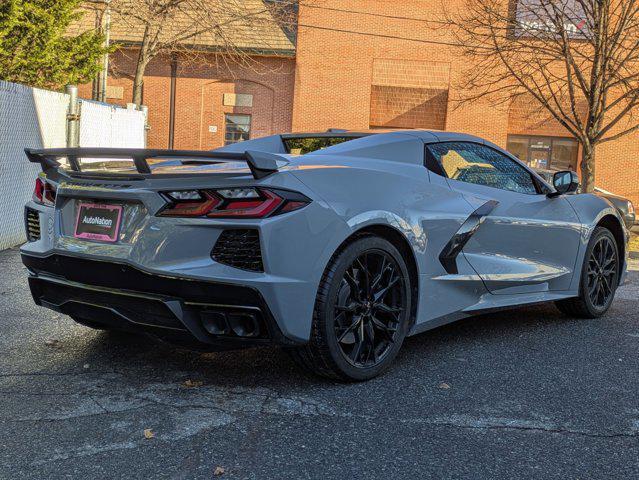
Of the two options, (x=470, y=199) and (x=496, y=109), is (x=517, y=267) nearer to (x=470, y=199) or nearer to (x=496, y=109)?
(x=470, y=199)

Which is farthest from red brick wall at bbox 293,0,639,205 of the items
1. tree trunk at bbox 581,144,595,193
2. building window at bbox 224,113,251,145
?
tree trunk at bbox 581,144,595,193

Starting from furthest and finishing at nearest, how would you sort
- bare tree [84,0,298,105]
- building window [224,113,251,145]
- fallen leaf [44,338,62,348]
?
building window [224,113,251,145], bare tree [84,0,298,105], fallen leaf [44,338,62,348]

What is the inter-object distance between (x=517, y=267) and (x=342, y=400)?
1.91 meters

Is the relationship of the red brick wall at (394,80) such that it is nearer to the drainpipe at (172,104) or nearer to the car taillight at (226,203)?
the drainpipe at (172,104)

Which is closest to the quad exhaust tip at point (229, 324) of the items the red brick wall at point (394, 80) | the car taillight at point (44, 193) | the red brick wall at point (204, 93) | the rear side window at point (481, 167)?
the car taillight at point (44, 193)

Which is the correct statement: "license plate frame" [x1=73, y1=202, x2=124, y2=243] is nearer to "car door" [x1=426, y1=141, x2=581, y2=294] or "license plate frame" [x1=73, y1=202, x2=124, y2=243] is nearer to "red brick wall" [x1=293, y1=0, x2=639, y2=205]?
"car door" [x1=426, y1=141, x2=581, y2=294]

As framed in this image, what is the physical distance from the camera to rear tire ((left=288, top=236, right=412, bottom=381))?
3566 millimetres

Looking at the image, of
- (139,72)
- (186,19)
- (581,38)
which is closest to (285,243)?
(581,38)

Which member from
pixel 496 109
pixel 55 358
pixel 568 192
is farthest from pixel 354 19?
pixel 55 358

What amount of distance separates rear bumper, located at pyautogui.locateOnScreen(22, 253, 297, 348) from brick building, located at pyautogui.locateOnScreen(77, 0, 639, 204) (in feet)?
85.1

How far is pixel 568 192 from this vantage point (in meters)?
5.61

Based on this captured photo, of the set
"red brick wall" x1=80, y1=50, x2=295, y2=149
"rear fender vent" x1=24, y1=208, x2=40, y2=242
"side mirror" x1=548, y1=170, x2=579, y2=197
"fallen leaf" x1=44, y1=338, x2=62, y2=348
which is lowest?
"fallen leaf" x1=44, y1=338, x2=62, y2=348

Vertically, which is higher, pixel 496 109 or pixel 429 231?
pixel 496 109

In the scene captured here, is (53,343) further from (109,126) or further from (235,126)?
(235,126)
